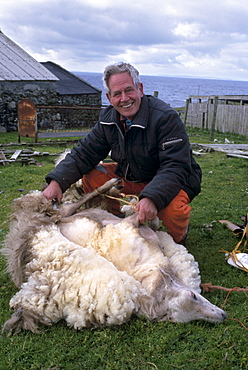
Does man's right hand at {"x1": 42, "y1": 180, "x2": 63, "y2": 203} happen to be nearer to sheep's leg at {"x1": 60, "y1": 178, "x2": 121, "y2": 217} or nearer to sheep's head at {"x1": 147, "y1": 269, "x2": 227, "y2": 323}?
sheep's leg at {"x1": 60, "y1": 178, "x2": 121, "y2": 217}

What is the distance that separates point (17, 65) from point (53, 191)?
15.5 meters

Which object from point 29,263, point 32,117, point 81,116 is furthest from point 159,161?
point 81,116

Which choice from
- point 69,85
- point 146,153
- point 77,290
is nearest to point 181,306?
point 77,290

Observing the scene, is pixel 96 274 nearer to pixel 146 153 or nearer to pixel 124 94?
pixel 146 153

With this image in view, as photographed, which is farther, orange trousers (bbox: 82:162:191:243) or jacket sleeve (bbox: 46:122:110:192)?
jacket sleeve (bbox: 46:122:110:192)

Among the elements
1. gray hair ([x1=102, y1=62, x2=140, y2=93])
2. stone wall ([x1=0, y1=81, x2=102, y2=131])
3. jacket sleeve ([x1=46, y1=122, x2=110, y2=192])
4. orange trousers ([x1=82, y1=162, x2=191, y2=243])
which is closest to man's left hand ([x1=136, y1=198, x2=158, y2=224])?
orange trousers ([x1=82, y1=162, x2=191, y2=243])

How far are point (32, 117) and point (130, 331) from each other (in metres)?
12.0

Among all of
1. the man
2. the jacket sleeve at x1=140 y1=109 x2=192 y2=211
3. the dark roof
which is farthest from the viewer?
the dark roof

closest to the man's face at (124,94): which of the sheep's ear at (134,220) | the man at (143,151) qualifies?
the man at (143,151)

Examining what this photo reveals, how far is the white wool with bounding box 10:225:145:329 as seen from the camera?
8.48 ft

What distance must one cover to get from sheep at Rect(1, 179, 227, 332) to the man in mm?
344

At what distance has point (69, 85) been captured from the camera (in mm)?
21016

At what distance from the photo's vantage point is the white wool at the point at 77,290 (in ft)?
8.48

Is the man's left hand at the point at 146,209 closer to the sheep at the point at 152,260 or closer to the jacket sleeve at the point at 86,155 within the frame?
the sheep at the point at 152,260
